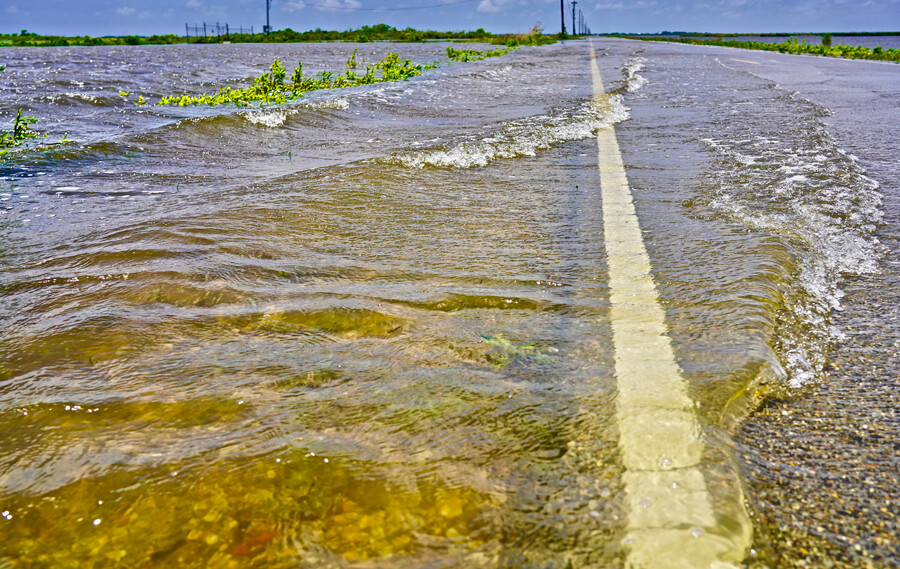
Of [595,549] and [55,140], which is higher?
[55,140]

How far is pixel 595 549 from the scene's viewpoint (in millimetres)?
1277

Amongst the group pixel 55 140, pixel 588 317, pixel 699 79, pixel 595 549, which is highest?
pixel 699 79

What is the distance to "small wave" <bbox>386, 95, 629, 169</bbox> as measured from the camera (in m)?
5.82

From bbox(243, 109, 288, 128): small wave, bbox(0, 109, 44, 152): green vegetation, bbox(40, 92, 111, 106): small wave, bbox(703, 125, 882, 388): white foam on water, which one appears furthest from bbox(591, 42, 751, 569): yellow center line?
bbox(40, 92, 111, 106): small wave

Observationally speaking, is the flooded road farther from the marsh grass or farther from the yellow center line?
the marsh grass

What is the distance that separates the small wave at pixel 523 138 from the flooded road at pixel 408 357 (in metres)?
0.39

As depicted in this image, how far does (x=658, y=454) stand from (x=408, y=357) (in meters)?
0.90

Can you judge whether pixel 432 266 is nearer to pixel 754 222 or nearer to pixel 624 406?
pixel 624 406

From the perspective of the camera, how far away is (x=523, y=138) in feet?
22.9

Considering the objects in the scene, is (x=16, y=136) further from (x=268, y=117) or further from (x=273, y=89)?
(x=273, y=89)

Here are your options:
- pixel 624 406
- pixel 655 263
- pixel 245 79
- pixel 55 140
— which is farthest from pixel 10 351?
pixel 245 79

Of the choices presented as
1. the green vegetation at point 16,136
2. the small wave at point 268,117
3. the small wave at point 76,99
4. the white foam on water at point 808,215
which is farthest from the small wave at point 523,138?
the small wave at point 76,99

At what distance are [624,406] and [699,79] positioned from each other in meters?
14.8

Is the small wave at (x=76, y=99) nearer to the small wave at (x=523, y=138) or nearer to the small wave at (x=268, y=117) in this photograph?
the small wave at (x=268, y=117)
